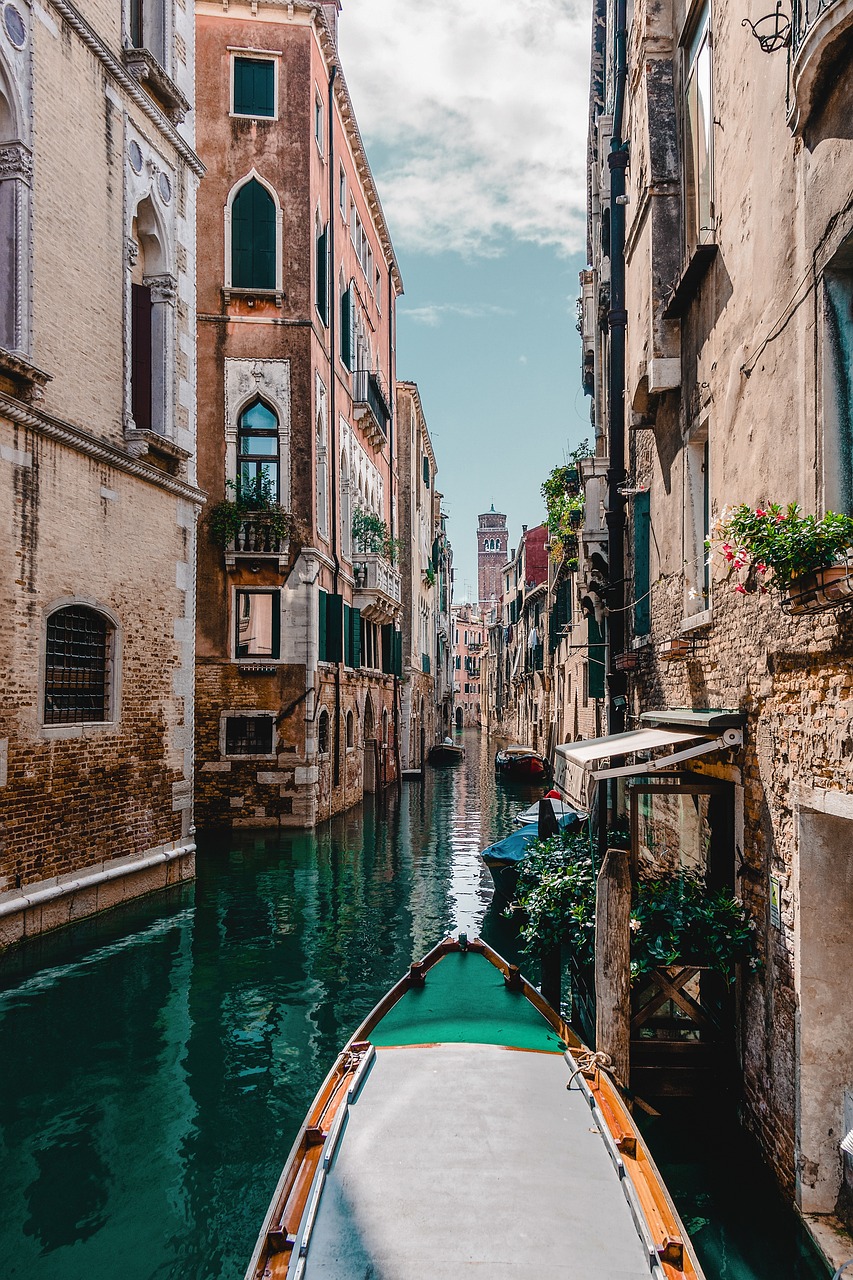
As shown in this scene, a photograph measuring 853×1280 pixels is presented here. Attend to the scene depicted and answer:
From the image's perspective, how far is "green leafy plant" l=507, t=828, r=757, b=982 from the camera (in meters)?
5.48

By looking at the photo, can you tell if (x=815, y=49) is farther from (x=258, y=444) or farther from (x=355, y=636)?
(x=355, y=636)

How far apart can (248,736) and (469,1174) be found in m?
14.3

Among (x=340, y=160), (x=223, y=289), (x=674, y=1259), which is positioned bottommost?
(x=674, y=1259)

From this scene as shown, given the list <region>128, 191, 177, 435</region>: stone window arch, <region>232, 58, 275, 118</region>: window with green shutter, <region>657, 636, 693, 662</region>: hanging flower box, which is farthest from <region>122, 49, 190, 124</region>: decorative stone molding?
<region>657, 636, 693, 662</region>: hanging flower box

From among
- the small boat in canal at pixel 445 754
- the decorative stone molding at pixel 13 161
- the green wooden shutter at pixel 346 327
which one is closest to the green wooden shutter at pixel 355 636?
the green wooden shutter at pixel 346 327

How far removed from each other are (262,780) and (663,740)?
12.5 meters

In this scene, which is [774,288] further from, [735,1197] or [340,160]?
[340,160]

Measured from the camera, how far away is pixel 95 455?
10.2 metres

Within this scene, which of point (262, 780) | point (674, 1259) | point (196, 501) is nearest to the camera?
point (674, 1259)

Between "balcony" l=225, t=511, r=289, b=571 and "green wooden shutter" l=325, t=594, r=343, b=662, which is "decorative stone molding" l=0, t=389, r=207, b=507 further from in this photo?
"green wooden shutter" l=325, t=594, r=343, b=662

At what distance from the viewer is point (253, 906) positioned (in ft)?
39.3

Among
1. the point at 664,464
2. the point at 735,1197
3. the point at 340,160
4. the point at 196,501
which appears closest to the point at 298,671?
the point at 196,501

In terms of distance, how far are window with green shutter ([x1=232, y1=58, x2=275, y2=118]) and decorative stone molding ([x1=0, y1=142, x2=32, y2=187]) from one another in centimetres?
1051

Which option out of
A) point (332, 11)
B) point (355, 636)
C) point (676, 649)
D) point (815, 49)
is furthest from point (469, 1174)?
point (332, 11)
